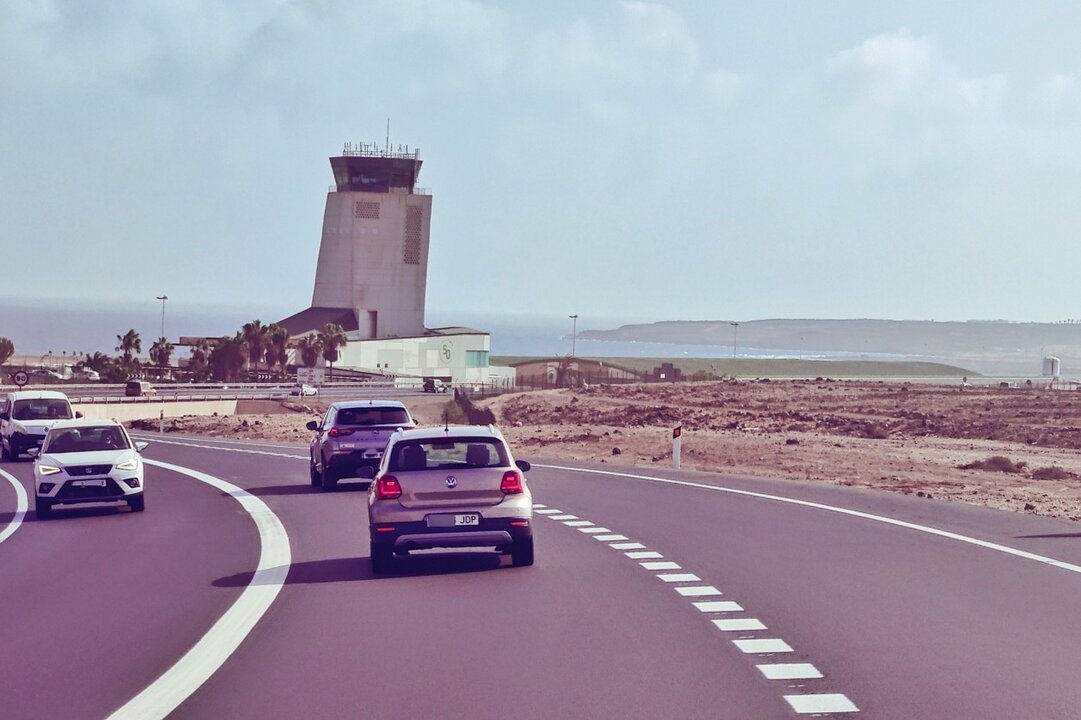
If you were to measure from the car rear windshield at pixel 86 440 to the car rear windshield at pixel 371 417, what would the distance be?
4240 millimetres

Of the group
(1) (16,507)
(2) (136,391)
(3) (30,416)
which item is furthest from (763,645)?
(2) (136,391)

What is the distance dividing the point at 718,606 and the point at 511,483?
10.9 ft

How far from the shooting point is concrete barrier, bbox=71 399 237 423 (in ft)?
224

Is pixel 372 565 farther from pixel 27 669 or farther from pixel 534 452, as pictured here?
pixel 534 452

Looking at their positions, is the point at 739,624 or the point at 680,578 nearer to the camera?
the point at 739,624

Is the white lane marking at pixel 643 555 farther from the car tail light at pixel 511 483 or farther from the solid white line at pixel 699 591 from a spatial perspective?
the solid white line at pixel 699 591

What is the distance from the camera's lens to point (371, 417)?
2695 cm

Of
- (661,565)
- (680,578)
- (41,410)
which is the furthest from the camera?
(41,410)

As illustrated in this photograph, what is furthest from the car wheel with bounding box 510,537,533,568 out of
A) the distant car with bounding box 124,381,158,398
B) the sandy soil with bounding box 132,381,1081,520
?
the distant car with bounding box 124,381,158,398

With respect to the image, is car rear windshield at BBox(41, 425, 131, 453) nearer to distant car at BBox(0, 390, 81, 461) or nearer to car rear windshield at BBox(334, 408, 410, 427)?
car rear windshield at BBox(334, 408, 410, 427)

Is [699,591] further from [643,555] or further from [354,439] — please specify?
[354,439]

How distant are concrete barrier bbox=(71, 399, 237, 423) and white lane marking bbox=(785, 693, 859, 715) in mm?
61355

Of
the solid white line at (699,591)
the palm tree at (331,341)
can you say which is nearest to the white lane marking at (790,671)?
the solid white line at (699,591)

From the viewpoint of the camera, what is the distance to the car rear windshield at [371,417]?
2667 cm
